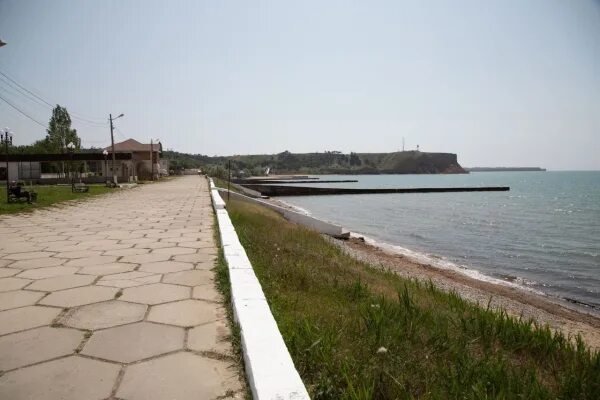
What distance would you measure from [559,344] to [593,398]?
1607 millimetres

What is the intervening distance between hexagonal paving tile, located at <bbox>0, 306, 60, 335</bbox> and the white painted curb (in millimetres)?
1544

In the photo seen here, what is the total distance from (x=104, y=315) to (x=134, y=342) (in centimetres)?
69

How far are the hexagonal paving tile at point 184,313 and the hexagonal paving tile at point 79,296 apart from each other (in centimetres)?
69

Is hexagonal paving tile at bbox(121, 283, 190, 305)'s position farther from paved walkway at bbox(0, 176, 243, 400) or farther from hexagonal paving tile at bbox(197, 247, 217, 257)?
hexagonal paving tile at bbox(197, 247, 217, 257)

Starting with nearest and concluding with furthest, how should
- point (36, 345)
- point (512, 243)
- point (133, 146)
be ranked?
point (36, 345) → point (512, 243) → point (133, 146)

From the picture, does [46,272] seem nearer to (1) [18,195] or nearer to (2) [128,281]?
(2) [128,281]

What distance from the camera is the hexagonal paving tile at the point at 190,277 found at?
4.04 metres

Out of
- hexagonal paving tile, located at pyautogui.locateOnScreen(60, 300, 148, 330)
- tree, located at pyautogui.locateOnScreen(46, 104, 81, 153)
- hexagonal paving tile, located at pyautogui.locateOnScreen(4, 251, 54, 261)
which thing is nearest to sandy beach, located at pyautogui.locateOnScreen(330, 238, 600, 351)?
hexagonal paving tile, located at pyautogui.locateOnScreen(60, 300, 148, 330)

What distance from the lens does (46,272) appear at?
14.8ft

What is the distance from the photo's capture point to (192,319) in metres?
3.05

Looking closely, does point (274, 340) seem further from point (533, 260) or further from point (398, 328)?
point (533, 260)

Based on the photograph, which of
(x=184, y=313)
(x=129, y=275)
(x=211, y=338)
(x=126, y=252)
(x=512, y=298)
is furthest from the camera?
(x=512, y=298)

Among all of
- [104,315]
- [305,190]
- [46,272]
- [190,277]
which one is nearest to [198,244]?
[190,277]

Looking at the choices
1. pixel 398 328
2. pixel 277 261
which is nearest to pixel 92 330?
pixel 398 328
